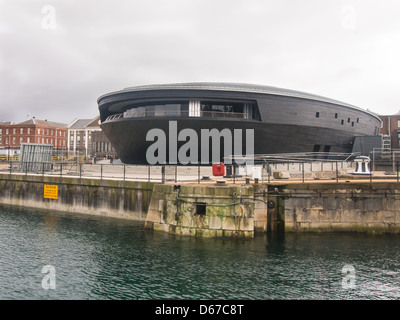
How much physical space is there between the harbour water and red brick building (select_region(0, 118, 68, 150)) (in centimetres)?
9309

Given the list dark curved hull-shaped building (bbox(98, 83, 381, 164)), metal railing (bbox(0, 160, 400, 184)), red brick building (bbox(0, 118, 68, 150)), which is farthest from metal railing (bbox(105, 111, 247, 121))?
red brick building (bbox(0, 118, 68, 150))

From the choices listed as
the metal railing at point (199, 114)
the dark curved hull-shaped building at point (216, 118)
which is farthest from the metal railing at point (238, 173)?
the metal railing at point (199, 114)

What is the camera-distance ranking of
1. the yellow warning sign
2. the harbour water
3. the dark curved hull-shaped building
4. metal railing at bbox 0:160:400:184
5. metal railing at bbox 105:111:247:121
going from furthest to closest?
metal railing at bbox 105:111:247:121 < the dark curved hull-shaped building < the yellow warning sign < metal railing at bbox 0:160:400:184 < the harbour water

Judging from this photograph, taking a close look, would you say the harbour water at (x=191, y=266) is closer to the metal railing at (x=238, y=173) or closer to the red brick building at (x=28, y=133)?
the metal railing at (x=238, y=173)

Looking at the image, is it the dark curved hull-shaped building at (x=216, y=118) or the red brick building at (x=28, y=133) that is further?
the red brick building at (x=28, y=133)

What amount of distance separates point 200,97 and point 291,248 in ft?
65.2

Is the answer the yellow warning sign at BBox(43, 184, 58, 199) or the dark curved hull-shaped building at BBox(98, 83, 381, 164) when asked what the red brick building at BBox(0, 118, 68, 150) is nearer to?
the dark curved hull-shaped building at BBox(98, 83, 381, 164)

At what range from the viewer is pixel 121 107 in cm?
4003

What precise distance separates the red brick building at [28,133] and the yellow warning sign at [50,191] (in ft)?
258

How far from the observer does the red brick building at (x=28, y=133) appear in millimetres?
105750

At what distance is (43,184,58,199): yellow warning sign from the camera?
97.1ft

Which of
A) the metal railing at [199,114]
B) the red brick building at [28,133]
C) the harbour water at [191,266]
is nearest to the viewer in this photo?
the harbour water at [191,266]

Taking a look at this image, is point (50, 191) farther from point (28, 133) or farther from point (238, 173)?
point (28, 133)

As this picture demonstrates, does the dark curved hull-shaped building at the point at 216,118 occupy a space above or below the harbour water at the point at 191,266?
above
